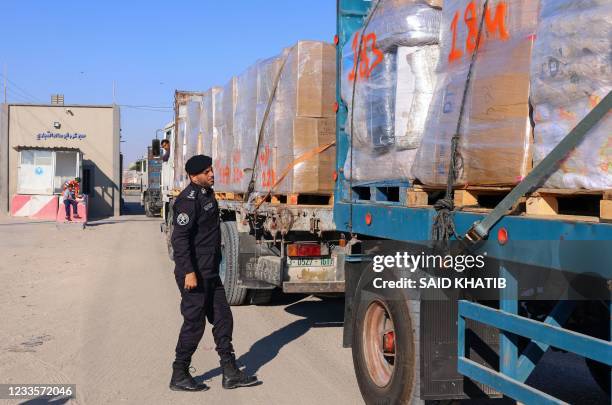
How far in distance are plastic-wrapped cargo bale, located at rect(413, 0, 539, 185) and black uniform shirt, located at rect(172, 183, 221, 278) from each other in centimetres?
201

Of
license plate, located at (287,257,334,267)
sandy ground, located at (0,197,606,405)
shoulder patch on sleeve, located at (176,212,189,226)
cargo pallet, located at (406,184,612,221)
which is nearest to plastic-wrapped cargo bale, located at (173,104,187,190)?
sandy ground, located at (0,197,606,405)

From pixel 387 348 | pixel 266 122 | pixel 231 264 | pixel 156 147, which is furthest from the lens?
pixel 156 147

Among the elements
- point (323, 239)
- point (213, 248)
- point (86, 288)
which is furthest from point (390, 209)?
point (86, 288)

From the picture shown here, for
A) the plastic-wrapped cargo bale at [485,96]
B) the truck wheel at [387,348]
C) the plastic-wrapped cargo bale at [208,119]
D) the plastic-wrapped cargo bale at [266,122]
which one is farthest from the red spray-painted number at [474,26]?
the plastic-wrapped cargo bale at [208,119]

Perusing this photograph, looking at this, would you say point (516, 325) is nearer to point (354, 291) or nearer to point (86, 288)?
point (354, 291)

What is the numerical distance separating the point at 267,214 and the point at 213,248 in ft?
5.84

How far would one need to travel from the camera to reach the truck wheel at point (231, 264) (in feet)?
26.1

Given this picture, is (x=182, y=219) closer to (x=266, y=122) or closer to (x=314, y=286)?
(x=314, y=286)

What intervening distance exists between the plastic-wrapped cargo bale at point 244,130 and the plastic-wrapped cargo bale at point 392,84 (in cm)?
309

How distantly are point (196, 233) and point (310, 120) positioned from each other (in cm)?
226

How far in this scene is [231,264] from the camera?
8.02 metres

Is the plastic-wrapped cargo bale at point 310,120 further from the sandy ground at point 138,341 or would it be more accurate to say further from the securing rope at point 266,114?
the sandy ground at point 138,341

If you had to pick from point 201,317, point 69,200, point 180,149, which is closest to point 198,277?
point 201,317
